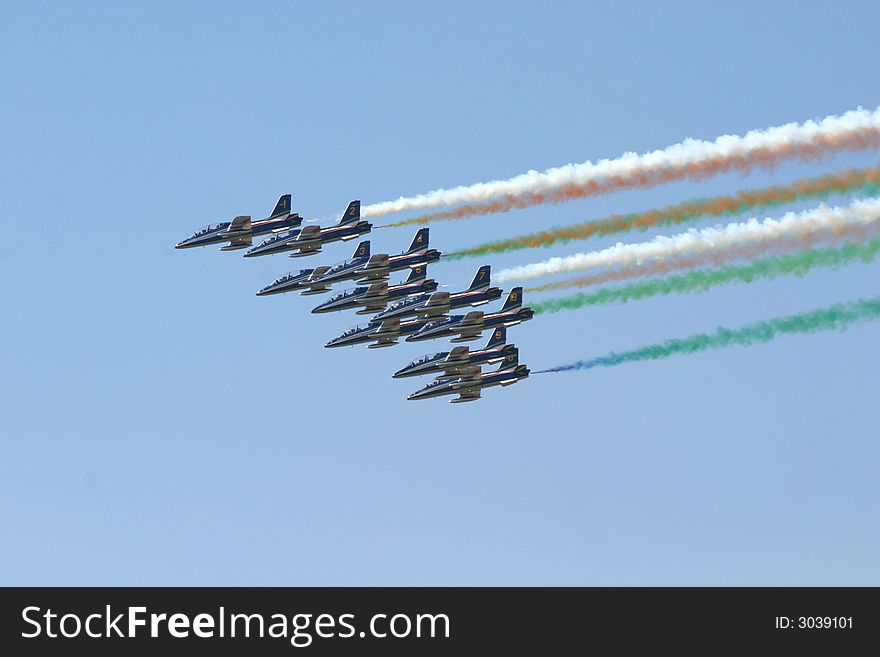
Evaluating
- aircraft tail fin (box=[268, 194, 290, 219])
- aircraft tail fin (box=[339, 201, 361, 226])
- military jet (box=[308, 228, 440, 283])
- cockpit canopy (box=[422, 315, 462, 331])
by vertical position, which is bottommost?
cockpit canopy (box=[422, 315, 462, 331])

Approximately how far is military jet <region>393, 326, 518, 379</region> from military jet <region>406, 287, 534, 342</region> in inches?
35.7

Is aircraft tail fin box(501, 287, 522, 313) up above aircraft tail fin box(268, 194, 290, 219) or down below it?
below

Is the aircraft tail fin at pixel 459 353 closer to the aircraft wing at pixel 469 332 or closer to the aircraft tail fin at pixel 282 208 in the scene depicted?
the aircraft wing at pixel 469 332

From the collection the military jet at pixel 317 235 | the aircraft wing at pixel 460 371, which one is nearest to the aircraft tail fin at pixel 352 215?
the military jet at pixel 317 235

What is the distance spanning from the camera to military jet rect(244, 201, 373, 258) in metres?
110

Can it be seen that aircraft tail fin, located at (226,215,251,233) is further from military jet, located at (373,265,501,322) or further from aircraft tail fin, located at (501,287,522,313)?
aircraft tail fin, located at (501,287,522,313)

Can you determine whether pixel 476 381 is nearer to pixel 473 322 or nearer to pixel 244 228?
pixel 473 322

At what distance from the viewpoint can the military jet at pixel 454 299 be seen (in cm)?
10969

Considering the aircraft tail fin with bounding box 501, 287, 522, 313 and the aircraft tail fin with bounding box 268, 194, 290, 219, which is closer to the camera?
the aircraft tail fin with bounding box 501, 287, 522, 313

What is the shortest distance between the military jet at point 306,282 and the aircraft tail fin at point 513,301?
309 inches

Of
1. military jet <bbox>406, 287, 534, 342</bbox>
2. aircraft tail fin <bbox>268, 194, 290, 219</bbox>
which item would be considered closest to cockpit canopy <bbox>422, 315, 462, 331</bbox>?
military jet <bbox>406, 287, 534, 342</bbox>
